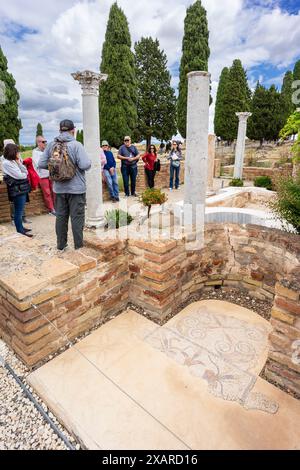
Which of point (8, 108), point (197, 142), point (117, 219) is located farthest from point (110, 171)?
point (8, 108)

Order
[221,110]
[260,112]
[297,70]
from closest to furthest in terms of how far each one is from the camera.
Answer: [260,112]
[221,110]
[297,70]

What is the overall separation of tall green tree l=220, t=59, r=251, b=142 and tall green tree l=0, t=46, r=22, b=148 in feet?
57.5

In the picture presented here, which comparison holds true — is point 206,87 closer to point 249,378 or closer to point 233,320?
point 233,320

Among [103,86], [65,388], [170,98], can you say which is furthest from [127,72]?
[65,388]

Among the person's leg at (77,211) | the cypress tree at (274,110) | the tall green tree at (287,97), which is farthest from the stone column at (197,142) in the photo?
the cypress tree at (274,110)

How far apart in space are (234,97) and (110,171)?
21925 mm

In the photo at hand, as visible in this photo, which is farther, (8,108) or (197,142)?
(8,108)

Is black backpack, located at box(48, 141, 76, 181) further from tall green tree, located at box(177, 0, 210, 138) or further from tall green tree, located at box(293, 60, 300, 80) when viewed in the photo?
tall green tree, located at box(293, 60, 300, 80)

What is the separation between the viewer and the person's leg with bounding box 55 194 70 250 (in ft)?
10.6

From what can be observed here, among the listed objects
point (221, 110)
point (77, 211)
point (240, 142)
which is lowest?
point (77, 211)

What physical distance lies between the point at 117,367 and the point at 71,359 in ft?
1.35

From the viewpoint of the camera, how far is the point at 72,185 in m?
3.10

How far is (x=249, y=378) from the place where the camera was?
7.50ft

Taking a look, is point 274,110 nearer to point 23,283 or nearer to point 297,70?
point 297,70
